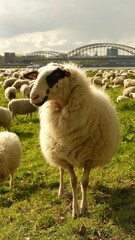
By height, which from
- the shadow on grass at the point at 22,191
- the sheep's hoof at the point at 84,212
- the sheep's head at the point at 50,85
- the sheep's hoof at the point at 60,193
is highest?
the sheep's head at the point at 50,85

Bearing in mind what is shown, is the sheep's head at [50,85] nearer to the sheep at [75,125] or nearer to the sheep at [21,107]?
the sheep at [75,125]

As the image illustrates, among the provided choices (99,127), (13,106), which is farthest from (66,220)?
(13,106)

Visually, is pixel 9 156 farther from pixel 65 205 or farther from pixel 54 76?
pixel 54 76

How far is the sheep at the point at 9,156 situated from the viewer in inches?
285

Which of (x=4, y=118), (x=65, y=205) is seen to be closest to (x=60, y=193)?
(x=65, y=205)

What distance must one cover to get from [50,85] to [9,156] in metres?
2.97

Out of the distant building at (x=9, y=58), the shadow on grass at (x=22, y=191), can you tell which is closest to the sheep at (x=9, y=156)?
the shadow on grass at (x=22, y=191)

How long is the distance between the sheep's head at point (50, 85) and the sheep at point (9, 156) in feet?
8.61

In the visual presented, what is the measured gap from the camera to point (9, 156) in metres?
7.45

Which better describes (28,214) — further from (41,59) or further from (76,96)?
(41,59)

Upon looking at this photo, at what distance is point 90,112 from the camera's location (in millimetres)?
5355

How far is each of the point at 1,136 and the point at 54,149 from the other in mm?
2724

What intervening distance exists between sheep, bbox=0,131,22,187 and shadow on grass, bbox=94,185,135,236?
2026 mm

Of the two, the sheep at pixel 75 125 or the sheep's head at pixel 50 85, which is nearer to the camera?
the sheep's head at pixel 50 85
